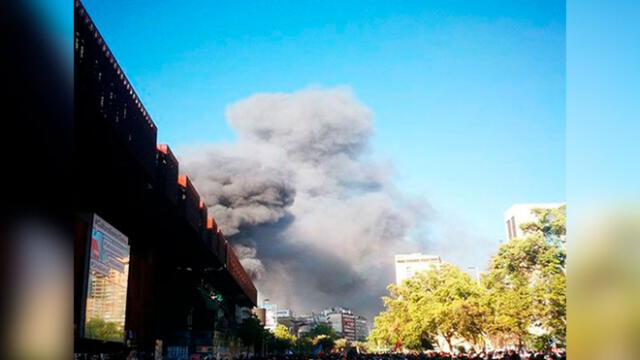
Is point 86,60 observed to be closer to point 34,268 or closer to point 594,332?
point 34,268

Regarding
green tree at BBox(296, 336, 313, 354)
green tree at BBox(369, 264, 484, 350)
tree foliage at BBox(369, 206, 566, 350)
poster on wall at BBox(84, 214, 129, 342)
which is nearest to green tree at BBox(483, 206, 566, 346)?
tree foliage at BBox(369, 206, 566, 350)

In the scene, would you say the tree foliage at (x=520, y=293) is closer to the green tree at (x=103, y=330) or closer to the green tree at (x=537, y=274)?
the green tree at (x=537, y=274)

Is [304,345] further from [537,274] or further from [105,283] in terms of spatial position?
[105,283]

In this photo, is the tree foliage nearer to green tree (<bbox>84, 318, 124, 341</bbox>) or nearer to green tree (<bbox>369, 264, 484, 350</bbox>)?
green tree (<bbox>369, 264, 484, 350</bbox>)

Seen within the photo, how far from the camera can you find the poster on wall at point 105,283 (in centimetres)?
2666

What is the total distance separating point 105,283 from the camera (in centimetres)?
2845

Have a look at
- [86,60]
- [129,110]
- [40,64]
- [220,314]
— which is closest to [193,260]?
[220,314]

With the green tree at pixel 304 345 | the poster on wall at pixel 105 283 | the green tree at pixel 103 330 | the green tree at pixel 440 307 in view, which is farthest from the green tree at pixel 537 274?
the green tree at pixel 304 345

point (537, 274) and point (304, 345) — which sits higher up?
point (537, 274)

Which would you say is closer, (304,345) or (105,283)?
(105,283)

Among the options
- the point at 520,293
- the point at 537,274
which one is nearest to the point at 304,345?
the point at 520,293

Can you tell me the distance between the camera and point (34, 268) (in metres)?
4.36

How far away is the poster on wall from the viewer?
26.7 metres

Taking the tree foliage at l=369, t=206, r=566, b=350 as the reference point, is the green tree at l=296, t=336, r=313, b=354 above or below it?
below
